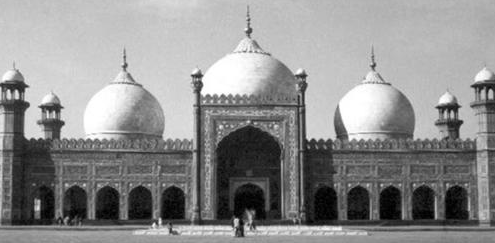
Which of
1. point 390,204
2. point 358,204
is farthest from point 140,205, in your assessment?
point 390,204

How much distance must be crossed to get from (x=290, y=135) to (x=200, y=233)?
7.49m

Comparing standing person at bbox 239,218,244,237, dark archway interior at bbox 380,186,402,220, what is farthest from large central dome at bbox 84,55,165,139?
standing person at bbox 239,218,244,237

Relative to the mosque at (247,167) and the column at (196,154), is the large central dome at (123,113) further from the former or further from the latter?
the column at (196,154)

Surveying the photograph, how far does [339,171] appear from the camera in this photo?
87.8 feet

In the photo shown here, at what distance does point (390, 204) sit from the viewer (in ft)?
94.0

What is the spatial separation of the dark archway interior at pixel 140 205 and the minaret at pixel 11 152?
3.79 meters

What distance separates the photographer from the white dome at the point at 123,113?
30031mm

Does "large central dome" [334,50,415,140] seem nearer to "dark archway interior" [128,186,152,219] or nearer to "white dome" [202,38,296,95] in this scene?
"white dome" [202,38,296,95]

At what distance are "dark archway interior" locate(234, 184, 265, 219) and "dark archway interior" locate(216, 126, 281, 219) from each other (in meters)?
0.51

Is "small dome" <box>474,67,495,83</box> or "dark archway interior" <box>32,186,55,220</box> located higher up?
"small dome" <box>474,67,495,83</box>

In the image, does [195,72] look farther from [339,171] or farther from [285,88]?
[339,171]

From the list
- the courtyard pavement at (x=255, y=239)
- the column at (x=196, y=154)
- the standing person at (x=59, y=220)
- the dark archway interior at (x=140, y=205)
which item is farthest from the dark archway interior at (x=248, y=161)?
the courtyard pavement at (x=255, y=239)

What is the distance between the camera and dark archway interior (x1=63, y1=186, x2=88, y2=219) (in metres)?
27.7

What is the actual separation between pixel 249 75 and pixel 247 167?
10.9 ft
